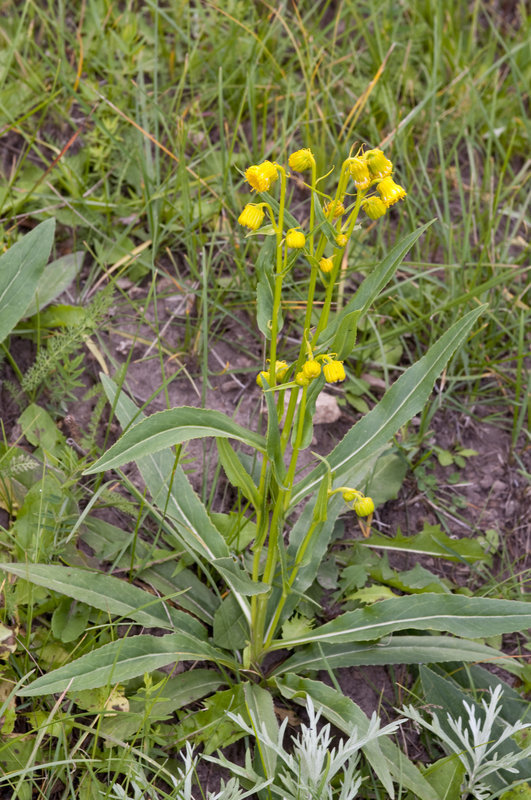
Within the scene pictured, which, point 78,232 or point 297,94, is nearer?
point 78,232

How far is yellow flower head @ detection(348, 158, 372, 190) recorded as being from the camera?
172cm

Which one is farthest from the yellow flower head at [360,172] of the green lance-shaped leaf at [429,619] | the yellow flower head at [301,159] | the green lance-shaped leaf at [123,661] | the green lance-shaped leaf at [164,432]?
the green lance-shaped leaf at [123,661]

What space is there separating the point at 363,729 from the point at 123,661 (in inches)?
29.4

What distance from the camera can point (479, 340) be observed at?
3.34 m

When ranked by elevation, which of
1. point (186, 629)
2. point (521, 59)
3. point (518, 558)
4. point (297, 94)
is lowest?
point (518, 558)

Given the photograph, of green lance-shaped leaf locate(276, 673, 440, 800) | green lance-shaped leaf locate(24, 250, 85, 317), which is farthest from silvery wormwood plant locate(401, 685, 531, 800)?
green lance-shaped leaf locate(24, 250, 85, 317)

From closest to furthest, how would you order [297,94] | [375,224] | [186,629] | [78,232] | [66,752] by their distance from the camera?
[66,752] < [186,629] < [78,232] < [375,224] < [297,94]

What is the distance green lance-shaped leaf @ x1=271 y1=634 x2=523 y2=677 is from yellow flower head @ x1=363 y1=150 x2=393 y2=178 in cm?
145

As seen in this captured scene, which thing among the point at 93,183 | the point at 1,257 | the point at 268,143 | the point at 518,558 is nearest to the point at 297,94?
the point at 268,143

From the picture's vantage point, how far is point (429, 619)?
2.29 metres

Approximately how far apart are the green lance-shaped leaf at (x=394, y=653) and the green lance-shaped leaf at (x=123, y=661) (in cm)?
25

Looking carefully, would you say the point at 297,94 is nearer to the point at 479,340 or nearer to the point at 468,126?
the point at 468,126

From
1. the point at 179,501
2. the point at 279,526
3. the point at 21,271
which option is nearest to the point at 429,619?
the point at 279,526

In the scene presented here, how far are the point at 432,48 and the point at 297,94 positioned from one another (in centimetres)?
88
